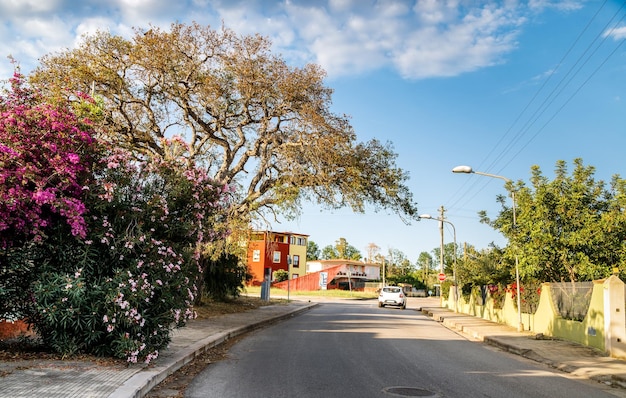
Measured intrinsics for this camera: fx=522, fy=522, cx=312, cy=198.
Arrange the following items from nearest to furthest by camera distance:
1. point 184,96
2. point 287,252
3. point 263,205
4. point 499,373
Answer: point 499,373 → point 184,96 → point 263,205 → point 287,252

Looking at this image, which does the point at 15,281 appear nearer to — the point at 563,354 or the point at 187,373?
the point at 187,373

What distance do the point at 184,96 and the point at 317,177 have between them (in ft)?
20.4

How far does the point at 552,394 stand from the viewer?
8031 mm

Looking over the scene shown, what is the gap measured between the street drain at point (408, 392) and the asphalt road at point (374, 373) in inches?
0.6

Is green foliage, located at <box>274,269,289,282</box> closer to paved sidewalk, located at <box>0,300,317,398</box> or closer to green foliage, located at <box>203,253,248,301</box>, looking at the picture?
green foliage, located at <box>203,253,248,301</box>

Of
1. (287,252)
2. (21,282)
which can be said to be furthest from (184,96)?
(287,252)

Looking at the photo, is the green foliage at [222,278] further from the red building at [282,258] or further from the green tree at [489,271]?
the red building at [282,258]

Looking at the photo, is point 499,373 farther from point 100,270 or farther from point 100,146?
point 100,146

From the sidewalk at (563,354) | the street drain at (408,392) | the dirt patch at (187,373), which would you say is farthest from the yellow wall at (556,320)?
the dirt patch at (187,373)

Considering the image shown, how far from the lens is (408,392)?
7738mm

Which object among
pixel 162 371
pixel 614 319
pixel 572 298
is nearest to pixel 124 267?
pixel 162 371

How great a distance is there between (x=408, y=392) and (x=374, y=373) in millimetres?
1640

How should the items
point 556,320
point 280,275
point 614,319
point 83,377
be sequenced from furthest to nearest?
1. point 280,275
2. point 556,320
3. point 614,319
4. point 83,377

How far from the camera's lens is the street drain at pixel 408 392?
298 inches
